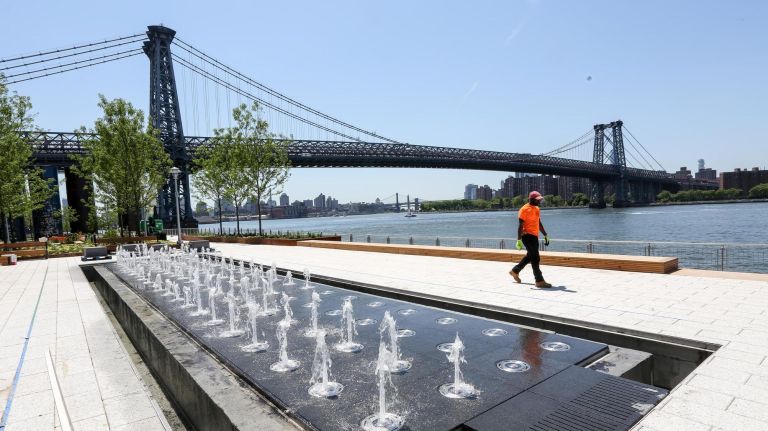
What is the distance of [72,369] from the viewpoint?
5.36 meters

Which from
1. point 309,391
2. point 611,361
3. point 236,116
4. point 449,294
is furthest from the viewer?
point 236,116

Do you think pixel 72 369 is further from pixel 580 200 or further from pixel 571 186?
pixel 571 186

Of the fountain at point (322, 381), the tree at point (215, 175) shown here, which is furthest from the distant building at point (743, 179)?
the fountain at point (322, 381)

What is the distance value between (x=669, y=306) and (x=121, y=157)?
76.7 ft

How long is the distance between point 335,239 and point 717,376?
18198 millimetres

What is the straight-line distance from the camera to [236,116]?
2723cm

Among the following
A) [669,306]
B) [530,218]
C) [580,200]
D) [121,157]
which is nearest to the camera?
[669,306]

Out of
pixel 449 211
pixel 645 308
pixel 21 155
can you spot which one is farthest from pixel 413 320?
pixel 449 211

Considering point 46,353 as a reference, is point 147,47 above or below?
above

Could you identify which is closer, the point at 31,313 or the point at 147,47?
the point at 31,313

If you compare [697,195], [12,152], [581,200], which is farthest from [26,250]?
[697,195]

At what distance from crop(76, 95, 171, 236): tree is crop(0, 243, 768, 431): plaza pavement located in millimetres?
11717

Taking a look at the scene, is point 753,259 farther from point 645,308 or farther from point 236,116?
point 236,116

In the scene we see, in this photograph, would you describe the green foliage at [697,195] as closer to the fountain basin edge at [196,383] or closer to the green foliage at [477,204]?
the green foliage at [477,204]
